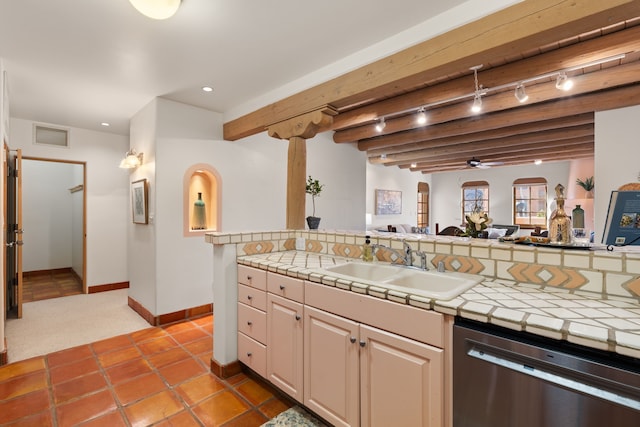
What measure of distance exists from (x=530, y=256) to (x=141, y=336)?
3.51 metres

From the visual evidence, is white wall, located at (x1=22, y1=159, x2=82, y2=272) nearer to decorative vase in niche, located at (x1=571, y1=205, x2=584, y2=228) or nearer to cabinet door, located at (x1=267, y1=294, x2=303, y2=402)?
cabinet door, located at (x1=267, y1=294, x2=303, y2=402)

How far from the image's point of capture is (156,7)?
1645 millimetres

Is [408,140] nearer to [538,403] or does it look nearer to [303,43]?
[303,43]

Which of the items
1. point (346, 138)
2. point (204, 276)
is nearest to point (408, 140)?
point (346, 138)

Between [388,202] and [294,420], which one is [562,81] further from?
[388,202]

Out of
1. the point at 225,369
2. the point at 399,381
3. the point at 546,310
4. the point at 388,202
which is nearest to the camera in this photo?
the point at 546,310

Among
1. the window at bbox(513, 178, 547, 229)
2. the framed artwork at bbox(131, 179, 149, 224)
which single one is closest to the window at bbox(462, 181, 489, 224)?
the window at bbox(513, 178, 547, 229)

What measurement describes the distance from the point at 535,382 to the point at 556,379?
2.5 inches

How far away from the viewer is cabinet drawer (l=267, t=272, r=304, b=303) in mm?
1850

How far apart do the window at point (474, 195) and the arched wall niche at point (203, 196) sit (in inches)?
338

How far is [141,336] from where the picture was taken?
3117 mm

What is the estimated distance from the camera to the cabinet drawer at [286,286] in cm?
185

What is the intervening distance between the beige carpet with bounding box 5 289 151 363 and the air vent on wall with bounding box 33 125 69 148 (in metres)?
2.26

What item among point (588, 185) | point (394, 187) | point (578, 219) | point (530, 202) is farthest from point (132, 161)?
point (530, 202)
